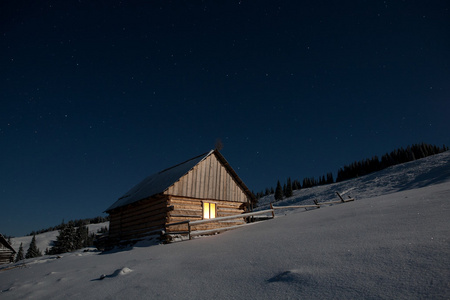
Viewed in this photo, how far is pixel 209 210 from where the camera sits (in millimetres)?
17281

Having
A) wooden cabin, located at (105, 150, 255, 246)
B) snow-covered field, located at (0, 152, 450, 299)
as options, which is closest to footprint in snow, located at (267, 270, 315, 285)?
snow-covered field, located at (0, 152, 450, 299)

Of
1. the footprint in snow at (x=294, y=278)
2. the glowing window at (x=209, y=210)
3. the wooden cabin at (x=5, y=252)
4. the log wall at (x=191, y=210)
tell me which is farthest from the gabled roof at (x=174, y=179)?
the wooden cabin at (x=5, y=252)

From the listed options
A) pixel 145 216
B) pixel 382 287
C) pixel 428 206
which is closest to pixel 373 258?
pixel 382 287

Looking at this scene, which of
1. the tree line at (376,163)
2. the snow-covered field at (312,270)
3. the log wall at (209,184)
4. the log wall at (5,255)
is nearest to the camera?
the snow-covered field at (312,270)

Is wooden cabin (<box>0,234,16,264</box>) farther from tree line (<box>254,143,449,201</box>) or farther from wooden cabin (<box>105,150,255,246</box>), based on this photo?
tree line (<box>254,143,449,201</box>)

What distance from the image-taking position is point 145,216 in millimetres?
16531

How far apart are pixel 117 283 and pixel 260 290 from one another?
3.34 meters

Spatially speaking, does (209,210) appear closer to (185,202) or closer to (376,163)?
(185,202)

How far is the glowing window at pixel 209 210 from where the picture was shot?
17.0 metres

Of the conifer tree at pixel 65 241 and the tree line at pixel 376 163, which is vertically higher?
the tree line at pixel 376 163

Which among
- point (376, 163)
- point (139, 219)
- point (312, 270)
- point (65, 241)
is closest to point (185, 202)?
point (139, 219)

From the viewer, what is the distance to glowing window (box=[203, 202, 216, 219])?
670 inches

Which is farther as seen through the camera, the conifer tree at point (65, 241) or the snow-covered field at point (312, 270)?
the conifer tree at point (65, 241)

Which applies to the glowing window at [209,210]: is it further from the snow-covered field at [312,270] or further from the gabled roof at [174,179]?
the snow-covered field at [312,270]
